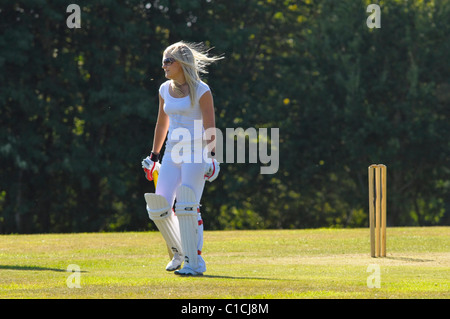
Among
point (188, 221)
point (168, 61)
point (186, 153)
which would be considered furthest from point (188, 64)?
point (188, 221)

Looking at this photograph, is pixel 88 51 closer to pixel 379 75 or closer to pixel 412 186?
pixel 379 75

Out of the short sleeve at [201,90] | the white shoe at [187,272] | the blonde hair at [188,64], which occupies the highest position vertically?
the blonde hair at [188,64]

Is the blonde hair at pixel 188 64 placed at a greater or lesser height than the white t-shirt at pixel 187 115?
greater

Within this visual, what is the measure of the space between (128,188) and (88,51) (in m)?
4.49

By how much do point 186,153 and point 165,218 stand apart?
635 millimetres

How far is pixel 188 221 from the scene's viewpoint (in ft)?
25.3

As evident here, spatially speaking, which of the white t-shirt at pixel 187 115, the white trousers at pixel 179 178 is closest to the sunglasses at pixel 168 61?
the white t-shirt at pixel 187 115

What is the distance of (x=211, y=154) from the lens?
7734 millimetres

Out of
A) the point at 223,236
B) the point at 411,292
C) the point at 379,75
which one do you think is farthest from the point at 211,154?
the point at 379,75

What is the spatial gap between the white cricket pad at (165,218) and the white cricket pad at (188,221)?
168mm

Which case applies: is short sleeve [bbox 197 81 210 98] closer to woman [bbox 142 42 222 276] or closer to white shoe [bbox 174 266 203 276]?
woman [bbox 142 42 222 276]

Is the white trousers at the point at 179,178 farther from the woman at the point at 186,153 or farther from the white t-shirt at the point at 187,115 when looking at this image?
the white t-shirt at the point at 187,115

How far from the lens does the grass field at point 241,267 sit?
677 cm

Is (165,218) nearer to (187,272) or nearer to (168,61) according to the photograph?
(187,272)
